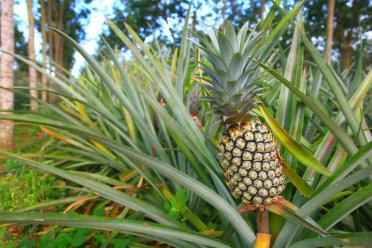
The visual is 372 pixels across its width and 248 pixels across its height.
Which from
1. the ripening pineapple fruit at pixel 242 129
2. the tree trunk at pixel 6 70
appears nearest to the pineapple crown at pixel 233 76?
the ripening pineapple fruit at pixel 242 129

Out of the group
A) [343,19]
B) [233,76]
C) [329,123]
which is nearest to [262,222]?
[329,123]

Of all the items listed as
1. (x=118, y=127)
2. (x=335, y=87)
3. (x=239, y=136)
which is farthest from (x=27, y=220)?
(x=118, y=127)

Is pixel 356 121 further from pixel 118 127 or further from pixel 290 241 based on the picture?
pixel 118 127

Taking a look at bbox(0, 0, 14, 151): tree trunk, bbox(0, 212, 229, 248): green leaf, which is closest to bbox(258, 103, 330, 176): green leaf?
bbox(0, 212, 229, 248): green leaf

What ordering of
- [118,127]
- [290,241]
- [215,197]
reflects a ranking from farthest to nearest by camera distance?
→ 1. [118,127]
2. [290,241]
3. [215,197]

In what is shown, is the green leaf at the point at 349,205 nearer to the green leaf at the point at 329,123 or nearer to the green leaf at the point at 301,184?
the green leaf at the point at 301,184

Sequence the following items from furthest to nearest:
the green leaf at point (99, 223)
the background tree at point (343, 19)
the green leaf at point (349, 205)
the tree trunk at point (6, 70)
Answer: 1. the background tree at point (343, 19)
2. the tree trunk at point (6, 70)
3. the green leaf at point (349, 205)
4. the green leaf at point (99, 223)

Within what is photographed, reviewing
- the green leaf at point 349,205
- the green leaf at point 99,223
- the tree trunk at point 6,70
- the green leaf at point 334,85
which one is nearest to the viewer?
the green leaf at point 99,223
